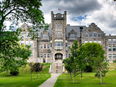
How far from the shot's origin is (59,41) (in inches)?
2425

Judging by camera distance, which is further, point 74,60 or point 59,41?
point 59,41

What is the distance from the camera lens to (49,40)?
65.9m

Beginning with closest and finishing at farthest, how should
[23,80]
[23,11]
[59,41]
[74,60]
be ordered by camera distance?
[23,11], [74,60], [23,80], [59,41]

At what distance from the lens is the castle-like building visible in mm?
61844

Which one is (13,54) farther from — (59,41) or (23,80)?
(59,41)

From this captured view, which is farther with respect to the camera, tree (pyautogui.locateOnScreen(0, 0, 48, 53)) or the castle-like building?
the castle-like building

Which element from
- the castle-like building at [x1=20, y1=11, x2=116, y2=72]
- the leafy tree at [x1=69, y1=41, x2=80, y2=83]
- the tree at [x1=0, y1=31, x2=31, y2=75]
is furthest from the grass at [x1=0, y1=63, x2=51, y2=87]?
the castle-like building at [x1=20, y1=11, x2=116, y2=72]

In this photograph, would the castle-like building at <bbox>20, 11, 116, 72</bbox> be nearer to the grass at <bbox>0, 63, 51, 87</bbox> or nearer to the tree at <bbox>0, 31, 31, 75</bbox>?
the grass at <bbox>0, 63, 51, 87</bbox>

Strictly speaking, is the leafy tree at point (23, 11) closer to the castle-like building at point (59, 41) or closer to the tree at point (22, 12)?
the tree at point (22, 12)

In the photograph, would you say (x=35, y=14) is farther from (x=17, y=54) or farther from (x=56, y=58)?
(x=56, y=58)

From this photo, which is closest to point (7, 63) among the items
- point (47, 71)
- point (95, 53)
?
point (47, 71)

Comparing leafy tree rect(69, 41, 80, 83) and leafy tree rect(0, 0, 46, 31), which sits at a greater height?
leafy tree rect(0, 0, 46, 31)

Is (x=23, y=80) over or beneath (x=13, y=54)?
beneath

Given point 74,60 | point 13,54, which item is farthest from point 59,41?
point 13,54
